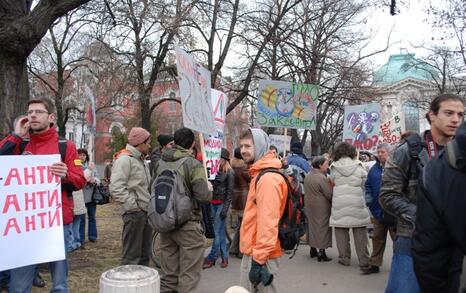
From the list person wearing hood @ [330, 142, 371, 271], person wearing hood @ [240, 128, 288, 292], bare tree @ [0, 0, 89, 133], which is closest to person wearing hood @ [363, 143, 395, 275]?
person wearing hood @ [330, 142, 371, 271]

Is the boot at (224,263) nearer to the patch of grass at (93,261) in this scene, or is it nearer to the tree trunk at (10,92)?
the patch of grass at (93,261)

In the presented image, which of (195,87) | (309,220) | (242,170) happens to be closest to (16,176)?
(195,87)

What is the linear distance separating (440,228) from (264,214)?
1.51 meters

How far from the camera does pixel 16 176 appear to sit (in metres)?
3.46

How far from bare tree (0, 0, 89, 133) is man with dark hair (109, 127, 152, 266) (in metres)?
1.74

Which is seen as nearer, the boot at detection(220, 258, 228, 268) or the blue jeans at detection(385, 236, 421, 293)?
the blue jeans at detection(385, 236, 421, 293)

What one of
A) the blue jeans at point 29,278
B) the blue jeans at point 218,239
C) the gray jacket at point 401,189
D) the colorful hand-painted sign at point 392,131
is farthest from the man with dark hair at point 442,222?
the colorful hand-painted sign at point 392,131

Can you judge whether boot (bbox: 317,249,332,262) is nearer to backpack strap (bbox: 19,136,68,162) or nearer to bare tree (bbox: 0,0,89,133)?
backpack strap (bbox: 19,136,68,162)

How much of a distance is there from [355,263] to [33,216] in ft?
18.0

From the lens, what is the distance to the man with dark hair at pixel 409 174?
3020mm

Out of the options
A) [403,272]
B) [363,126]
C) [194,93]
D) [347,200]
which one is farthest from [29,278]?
[363,126]

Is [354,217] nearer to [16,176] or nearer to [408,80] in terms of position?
[16,176]

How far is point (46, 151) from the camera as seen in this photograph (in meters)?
3.84

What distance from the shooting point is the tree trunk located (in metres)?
6.18
